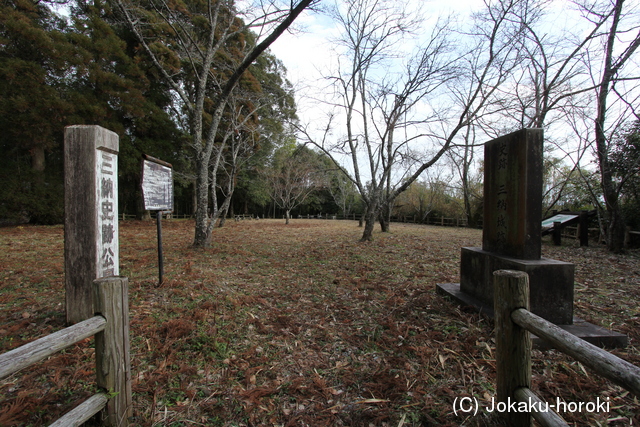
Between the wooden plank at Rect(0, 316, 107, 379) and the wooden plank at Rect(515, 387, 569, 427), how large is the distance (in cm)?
258

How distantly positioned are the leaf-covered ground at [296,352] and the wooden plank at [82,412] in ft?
1.32

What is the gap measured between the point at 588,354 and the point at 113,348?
2.69m

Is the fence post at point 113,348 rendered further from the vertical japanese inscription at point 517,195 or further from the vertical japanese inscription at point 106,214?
the vertical japanese inscription at point 517,195

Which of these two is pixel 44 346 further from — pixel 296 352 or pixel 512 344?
pixel 512 344

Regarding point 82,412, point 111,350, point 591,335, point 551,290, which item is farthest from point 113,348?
point 591,335

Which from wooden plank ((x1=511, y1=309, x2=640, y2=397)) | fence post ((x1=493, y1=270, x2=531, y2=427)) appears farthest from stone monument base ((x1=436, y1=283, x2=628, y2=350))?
wooden plank ((x1=511, y1=309, x2=640, y2=397))

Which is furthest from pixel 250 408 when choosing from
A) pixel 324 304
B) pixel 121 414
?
pixel 324 304

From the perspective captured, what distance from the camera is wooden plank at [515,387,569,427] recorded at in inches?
55.9

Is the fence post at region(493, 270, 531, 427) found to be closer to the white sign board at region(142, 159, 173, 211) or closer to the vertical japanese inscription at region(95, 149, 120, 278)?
the vertical japanese inscription at region(95, 149, 120, 278)

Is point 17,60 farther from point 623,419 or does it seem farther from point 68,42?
point 623,419

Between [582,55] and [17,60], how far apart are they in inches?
780

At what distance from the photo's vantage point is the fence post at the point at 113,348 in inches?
66.6

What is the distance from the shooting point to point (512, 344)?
1767mm

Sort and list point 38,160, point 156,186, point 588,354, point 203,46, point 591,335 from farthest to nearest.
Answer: point 38,160 < point 203,46 < point 156,186 < point 591,335 < point 588,354
